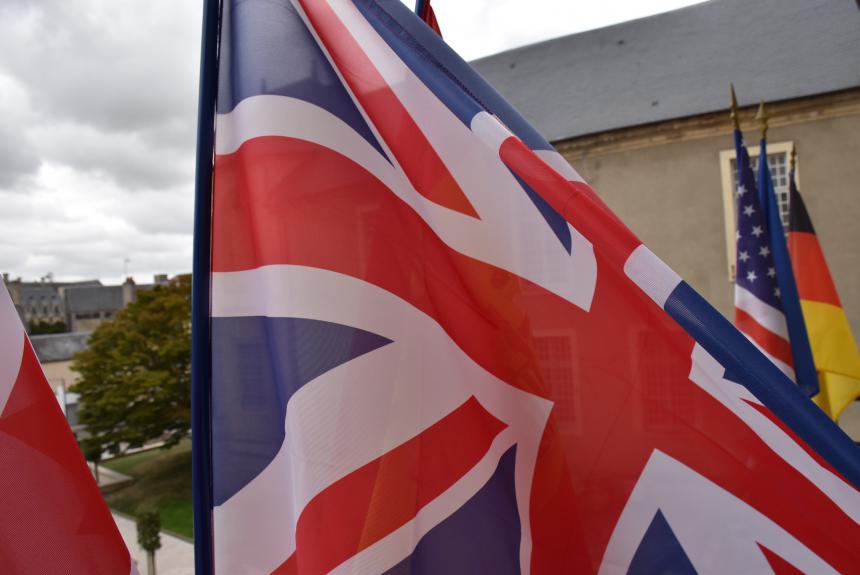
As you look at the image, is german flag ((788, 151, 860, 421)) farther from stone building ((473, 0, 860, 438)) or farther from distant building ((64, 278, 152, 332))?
distant building ((64, 278, 152, 332))

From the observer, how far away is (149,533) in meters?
15.6

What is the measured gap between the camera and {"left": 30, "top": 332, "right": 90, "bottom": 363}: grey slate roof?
44531mm

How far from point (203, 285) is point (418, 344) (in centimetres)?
68

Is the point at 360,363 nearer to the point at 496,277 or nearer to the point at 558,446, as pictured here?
the point at 496,277

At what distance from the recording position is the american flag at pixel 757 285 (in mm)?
5605

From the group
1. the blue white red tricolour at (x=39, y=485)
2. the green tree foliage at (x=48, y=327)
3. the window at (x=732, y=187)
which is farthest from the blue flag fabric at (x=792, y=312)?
the green tree foliage at (x=48, y=327)

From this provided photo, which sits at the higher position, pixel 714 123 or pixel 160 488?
pixel 714 123

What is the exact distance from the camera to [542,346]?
6.35ft

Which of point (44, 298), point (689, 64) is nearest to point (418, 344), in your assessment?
point (689, 64)

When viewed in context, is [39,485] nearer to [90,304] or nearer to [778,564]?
[778,564]

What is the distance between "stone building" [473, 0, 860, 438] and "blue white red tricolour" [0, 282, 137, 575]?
16.4m

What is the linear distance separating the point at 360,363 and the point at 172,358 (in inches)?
1068

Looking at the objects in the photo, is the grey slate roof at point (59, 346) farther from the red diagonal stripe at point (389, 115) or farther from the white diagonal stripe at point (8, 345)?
the red diagonal stripe at point (389, 115)

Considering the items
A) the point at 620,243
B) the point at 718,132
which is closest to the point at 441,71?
the point at 620,243
